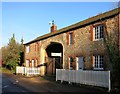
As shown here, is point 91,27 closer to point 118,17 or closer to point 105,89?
point 118,17

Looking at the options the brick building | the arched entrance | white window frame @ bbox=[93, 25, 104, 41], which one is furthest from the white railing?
white window frame @ bbox=[93, 25, 104, 41]

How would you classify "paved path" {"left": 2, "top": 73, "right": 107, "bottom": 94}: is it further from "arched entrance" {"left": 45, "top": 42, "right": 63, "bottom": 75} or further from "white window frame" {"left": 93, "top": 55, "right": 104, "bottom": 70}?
"arched entrance" {"left": 45, "top": 42, "right": 63, "bottom": 75}

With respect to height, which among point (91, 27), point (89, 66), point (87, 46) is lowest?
point (89, 66)

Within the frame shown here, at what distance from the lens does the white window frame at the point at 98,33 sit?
21484mm

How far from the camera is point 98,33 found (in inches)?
861

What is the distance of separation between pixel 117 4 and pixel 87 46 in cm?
479

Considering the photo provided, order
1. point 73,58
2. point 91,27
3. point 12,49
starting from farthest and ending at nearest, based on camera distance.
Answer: point 12,49, point 73,58, point 91,27

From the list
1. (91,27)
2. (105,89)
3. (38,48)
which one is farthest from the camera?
(38,48)

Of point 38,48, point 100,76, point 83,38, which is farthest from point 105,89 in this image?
point 38,48

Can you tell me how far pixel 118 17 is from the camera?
19281 mm

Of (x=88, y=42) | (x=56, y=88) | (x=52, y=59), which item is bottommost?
(x=56, y=88)

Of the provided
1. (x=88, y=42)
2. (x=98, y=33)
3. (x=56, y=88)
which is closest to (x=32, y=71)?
(x=88, y=42)

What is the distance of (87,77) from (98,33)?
4.64 meters

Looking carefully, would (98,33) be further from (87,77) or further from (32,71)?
(32,71)
